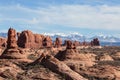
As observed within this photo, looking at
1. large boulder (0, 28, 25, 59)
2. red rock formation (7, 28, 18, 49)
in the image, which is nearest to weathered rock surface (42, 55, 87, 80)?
large boulder (0, 28, 25, 59)

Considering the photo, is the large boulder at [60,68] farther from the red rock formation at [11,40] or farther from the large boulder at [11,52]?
the red rock formation at [11,40]

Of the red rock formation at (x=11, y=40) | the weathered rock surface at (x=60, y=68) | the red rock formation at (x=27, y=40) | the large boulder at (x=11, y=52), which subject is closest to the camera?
the weathered rock surface at (x=60, y=68)

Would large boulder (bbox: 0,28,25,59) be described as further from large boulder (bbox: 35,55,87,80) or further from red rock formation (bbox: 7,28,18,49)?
large boulder (bbox: 35,55,87,80)

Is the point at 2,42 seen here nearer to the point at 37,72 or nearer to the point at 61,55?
the point at 61,55

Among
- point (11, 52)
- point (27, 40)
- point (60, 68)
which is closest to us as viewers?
point (60, 68)

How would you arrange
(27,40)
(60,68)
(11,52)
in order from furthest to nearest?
(27,40) → (11,52) → (60,68)

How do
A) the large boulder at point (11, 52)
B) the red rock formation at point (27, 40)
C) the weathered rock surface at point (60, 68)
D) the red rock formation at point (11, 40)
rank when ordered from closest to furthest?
the weathered rock surface at point (60, 68), the large boulder at point (11, 52), the red rock formation at point (11, 40), the red rock formation at point (27, 40)

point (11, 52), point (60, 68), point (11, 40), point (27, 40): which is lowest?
point (60, 68)

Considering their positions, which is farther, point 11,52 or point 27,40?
point 27,40

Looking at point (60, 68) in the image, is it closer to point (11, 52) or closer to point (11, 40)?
point (11, 52)

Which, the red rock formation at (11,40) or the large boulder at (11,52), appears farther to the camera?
the red rock formation at (11,40)

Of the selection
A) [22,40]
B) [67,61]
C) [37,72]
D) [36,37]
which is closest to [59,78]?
[37,72]

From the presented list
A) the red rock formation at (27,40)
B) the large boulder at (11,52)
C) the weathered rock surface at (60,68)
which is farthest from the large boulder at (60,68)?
the red rock formation at (27,40)

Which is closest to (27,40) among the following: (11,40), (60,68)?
(11,40)
